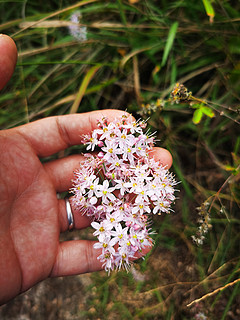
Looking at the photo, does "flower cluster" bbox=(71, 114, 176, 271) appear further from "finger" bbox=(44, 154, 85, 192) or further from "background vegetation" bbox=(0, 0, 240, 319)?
"background vegetation" bbox=(0, 0, 240, 319)

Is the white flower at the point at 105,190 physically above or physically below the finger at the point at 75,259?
above

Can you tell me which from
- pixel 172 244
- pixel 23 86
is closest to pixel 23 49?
pixel 23 86

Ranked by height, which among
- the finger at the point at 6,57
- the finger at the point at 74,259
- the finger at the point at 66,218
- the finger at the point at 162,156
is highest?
the finger at the point at 6,57

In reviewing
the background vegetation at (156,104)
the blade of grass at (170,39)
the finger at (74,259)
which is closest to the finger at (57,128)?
the background vegetation at (156,104)

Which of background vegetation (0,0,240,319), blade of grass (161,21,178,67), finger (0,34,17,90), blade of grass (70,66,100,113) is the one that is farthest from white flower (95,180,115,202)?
blade of grass (161,21,178,67)

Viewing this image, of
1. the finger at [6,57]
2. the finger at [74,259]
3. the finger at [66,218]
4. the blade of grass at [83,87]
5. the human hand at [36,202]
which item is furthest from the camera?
the blade of grass at [83,87]

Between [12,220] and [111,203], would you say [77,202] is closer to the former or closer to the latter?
[111,203]

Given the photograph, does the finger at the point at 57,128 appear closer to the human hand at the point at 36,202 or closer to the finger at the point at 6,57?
the human hand at the point at 36,202
